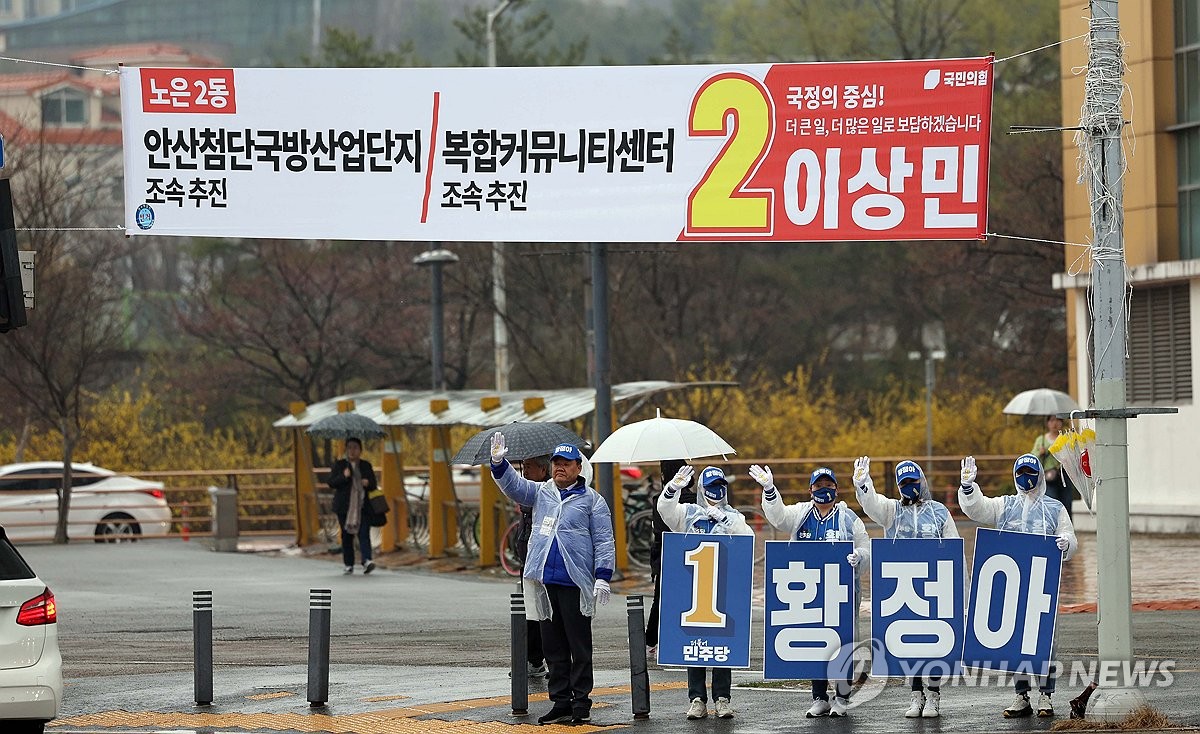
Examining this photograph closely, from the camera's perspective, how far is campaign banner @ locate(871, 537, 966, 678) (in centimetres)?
1146

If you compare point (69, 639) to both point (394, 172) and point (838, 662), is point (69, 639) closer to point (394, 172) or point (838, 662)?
point (394, 172)

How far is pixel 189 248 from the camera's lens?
171 feet

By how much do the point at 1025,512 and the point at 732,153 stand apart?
3.57 m

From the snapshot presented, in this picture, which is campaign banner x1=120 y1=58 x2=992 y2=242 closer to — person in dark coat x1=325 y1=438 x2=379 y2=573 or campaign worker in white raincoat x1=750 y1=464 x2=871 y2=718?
campaign worker in white raincoat x1=750 y1=464 x2=871 y2=718

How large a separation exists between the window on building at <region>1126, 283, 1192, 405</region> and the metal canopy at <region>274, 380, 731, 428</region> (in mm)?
7911

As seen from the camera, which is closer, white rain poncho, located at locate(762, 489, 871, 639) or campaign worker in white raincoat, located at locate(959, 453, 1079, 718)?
campaign worker in white raincoat, located at locate(959, 453, 1079, 718)

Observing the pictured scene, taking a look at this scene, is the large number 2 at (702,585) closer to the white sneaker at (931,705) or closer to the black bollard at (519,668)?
the black bollard at (519,668)

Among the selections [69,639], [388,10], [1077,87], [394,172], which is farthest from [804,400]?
[388,10]

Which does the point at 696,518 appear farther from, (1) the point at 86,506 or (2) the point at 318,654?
(1) the point at 86,506

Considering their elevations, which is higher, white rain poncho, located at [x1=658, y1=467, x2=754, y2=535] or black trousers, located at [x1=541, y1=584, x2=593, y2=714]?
white rain poncho, located at [x1=658, y1=467, x2=754, y2=535]

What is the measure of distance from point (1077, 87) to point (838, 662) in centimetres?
2155

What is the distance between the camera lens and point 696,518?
1191cm

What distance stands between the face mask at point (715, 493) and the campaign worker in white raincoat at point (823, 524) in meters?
0.24

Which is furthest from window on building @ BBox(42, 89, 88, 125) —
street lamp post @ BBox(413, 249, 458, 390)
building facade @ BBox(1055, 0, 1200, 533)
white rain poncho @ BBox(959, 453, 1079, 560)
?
white rain poncho @ BBox(959, 453, 1079, 560)
